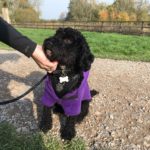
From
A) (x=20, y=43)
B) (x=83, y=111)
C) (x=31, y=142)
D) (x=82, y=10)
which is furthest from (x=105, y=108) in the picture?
(x=82, y=10)

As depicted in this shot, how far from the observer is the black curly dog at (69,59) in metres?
4.59

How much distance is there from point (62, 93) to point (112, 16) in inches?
2127

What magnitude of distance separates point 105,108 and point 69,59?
65.2 inches

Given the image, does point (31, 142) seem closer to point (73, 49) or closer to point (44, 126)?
point (44, 126)

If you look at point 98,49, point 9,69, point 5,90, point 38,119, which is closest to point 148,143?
point 38,119

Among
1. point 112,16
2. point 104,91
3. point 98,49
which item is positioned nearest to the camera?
point 104,91

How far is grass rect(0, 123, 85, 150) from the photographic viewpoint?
457cm

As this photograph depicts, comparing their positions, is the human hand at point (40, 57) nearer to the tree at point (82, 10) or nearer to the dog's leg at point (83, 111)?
the dog's leg at point (83, 111)

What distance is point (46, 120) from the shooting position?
5238mm

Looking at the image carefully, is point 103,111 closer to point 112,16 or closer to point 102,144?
point 102,144

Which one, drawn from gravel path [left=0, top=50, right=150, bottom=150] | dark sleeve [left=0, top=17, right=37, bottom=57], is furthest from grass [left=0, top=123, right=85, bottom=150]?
dark sleeve [left=0, top=17, right=37, bottom=57]

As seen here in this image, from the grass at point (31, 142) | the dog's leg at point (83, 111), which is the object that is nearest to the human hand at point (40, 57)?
the grass at point (31, 142)

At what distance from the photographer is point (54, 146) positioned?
4.65m

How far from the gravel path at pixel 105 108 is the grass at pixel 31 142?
0.76 feet
